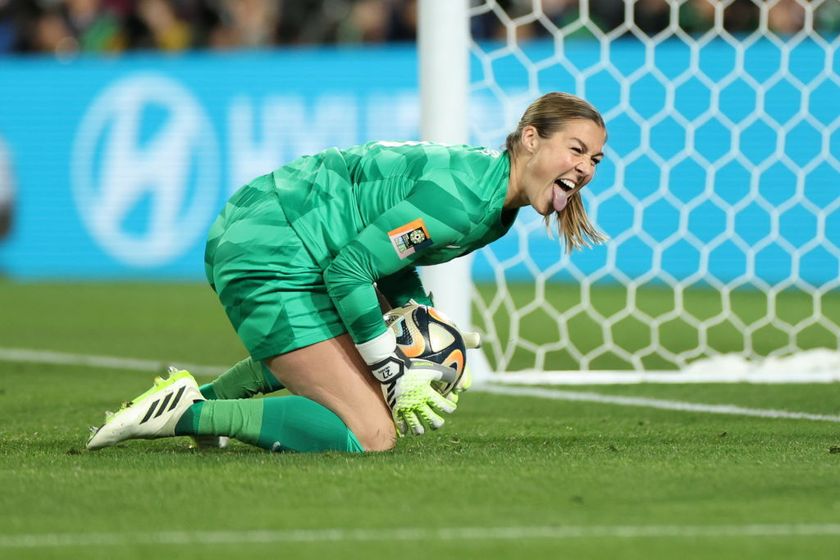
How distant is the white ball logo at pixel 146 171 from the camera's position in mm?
12383

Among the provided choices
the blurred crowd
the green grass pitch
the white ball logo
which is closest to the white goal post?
the blurred crowd

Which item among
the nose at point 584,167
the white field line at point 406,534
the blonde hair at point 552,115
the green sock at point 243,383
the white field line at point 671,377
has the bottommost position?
the white field line at point 671,377

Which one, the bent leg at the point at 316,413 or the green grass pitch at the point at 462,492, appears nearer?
the green grass pitch at the point at 462,492

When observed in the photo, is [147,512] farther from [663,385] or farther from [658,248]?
[658,248]

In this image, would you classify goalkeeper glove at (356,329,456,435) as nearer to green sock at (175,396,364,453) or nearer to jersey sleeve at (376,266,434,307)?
green sock at (175,396,364,453)

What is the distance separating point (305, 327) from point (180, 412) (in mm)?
445

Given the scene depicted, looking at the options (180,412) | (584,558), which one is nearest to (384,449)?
(180,412)

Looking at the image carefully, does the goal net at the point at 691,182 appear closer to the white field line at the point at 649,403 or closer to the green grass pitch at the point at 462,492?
the white field line at the point at 649,403

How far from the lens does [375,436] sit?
4379mm

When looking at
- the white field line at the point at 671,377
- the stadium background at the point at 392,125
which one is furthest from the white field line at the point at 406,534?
the stadium background at the point at 392,125

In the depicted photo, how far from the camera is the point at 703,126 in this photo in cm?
971

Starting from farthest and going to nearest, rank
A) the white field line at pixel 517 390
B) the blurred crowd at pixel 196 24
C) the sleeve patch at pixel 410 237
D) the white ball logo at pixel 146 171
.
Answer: the blurred crowd at pixel 196 24, the white ball logo at pixel 146 171, the white field line at pixel 517 390, the sleeve patch at pixel 410 237

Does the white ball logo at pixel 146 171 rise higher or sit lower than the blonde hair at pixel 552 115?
lower

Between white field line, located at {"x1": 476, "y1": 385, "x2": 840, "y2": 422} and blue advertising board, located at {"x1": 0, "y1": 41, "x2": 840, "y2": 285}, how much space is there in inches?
127
